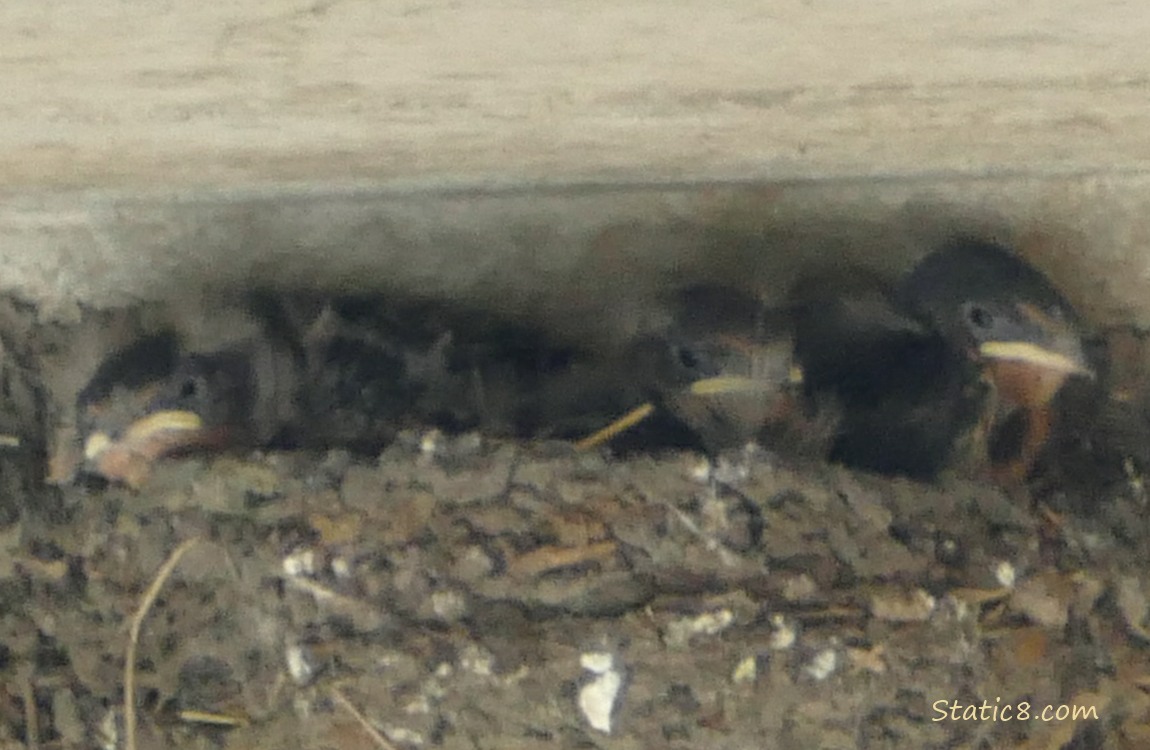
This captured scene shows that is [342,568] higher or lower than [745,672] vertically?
higher

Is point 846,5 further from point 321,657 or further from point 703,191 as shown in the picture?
point 321,657

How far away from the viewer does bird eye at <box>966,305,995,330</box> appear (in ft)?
6.90

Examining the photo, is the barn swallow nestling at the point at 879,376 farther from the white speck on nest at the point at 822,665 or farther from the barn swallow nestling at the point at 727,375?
the white speck on nest at the point at 822,665

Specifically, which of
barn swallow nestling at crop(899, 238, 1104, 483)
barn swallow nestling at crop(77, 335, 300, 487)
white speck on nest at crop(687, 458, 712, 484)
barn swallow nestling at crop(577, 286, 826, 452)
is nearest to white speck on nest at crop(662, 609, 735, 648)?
white speck on nest at crop(687, 458, 712, 484)

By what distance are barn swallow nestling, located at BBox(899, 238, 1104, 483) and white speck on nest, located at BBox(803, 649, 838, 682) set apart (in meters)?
0.53

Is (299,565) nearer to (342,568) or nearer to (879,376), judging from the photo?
(342,568)

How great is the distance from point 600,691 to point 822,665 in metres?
0.27

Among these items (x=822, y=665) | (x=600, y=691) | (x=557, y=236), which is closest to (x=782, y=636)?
(x=822, y=665)

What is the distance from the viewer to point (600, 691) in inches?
68.7

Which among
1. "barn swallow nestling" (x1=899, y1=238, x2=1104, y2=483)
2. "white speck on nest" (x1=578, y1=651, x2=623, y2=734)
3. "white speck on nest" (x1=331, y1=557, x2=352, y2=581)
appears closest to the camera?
"white speck on nest" (x1=578, y1=651, x2=623, y2=734)

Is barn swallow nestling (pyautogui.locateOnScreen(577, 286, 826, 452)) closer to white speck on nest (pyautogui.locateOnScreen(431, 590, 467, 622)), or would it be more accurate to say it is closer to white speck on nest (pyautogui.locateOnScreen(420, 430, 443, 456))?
white speck on nest (pyautogui.locateOnScreen(420, 430, 443, 456))

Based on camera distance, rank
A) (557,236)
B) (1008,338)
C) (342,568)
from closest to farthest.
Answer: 1. (342,568)
2. (1008,338)
3. (557,236)

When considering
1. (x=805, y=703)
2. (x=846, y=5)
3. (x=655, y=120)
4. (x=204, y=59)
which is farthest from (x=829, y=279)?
(x=204, y=59)

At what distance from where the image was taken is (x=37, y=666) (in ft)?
6.44
